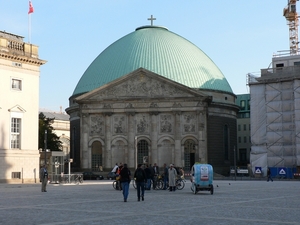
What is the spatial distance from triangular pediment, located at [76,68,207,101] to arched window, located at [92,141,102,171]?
7.05 m

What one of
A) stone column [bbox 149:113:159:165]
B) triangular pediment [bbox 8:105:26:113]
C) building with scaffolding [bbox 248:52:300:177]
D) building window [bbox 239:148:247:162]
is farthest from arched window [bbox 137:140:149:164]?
building window [bbox 239:148:247:162]

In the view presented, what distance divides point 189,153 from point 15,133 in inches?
1359

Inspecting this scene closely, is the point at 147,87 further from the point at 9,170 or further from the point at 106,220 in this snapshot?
the point at 106,220

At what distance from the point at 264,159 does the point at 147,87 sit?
70.6 feet

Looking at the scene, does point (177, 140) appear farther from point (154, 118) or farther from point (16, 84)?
point (16, 84)

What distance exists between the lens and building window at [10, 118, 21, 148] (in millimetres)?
54000

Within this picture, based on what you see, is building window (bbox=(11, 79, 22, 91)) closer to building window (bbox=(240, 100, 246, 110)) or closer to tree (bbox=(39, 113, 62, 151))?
tree (bbox=(39, 113, 62, 151))

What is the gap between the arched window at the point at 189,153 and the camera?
82.6 metres

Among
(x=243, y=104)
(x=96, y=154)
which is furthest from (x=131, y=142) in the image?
(x=243, y=104)

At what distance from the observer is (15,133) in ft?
179

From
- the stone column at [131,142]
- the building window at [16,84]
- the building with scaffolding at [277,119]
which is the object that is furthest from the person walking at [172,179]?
the stone column at [131,142]

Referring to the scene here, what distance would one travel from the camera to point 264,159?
7162cm

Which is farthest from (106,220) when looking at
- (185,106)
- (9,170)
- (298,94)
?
(185,106)

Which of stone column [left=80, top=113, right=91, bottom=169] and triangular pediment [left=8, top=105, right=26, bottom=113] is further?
stone column [left=80, top=113, right=91, bottom=169]
